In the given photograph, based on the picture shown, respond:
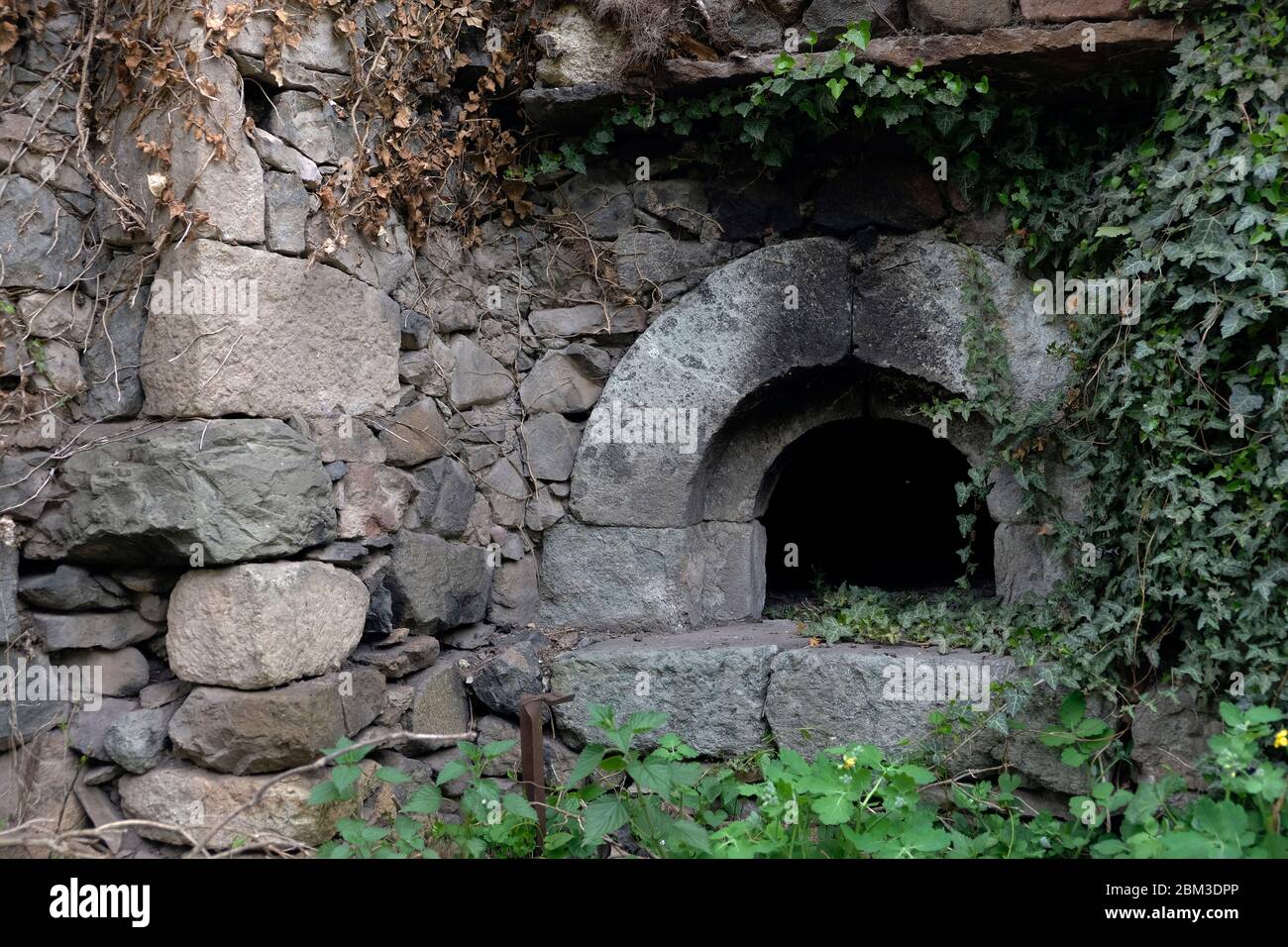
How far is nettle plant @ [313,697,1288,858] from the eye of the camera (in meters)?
2.24

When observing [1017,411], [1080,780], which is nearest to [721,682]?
[1080,780]

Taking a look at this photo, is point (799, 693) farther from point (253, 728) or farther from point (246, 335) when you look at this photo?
point (246, 335)

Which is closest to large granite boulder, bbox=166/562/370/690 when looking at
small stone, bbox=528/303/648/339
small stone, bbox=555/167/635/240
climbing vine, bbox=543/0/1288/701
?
small stone, bbox=528/303/648/339

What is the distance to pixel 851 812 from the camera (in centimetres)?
240

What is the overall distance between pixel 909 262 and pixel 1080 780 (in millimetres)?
1708

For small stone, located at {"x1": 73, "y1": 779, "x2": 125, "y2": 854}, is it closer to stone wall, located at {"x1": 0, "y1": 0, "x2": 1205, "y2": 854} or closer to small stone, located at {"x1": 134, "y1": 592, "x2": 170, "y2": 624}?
stone wall, located at {"x1": 0, "y1": 0, "x2": 1205, "y2": 854}

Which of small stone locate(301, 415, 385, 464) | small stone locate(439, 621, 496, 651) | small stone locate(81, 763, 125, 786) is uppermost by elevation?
small stone locate(301, 415, 385, 464)

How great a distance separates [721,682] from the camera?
10.4 ft

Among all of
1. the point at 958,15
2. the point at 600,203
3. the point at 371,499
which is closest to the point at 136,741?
the point at 371,499

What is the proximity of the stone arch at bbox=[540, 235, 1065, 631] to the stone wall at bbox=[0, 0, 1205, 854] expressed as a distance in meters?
0.01

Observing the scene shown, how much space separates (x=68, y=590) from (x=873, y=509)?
3.65 m

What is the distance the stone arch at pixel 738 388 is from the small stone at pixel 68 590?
4.66 feet

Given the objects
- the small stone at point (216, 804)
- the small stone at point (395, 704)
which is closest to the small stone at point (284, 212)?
the small stone at point (395, 704)

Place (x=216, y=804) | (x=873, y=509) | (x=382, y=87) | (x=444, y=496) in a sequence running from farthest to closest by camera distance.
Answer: (x=873, y=509), (x=444, y=496), (x=382, y=87), (x=216, y=804)
